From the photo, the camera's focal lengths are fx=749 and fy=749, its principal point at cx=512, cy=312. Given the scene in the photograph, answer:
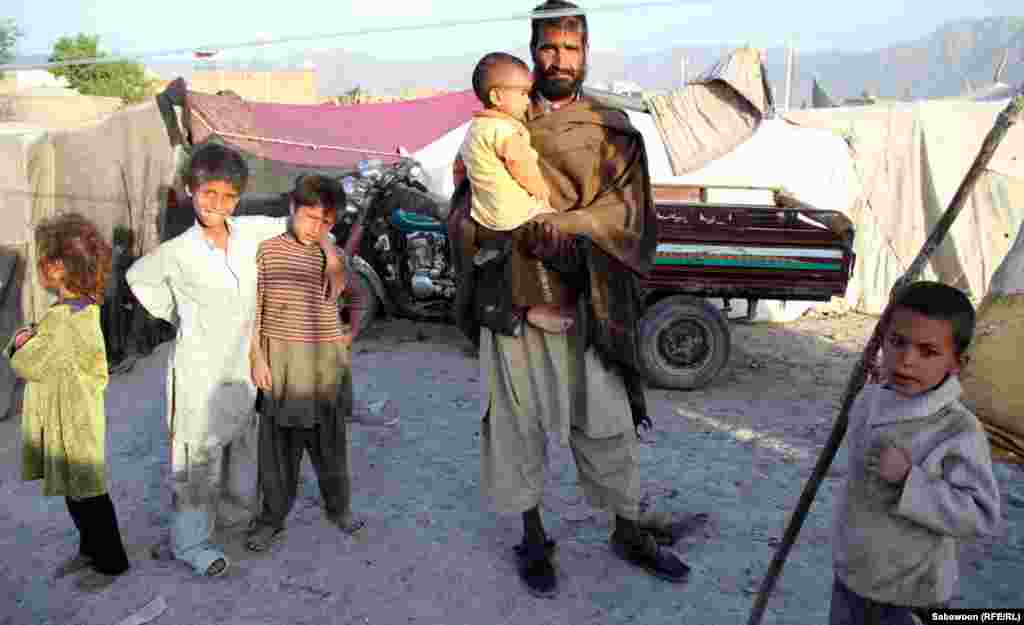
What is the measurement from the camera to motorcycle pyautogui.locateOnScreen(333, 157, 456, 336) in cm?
651

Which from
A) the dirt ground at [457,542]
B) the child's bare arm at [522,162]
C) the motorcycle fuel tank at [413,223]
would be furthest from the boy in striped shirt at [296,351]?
the motorcycle fuel tank at [413,223]

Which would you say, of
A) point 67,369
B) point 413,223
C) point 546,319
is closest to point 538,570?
point 546,319

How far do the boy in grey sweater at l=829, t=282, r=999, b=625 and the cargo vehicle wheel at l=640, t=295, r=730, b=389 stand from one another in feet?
11.9

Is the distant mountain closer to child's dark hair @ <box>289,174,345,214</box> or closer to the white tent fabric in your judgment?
the white tent fabric

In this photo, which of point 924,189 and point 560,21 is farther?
point 924,189

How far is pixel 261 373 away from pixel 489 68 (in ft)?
4.67

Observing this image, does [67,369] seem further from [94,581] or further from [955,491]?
[955,491]

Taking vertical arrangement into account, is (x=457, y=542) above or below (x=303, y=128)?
below

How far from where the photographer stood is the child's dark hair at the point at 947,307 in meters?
1.56

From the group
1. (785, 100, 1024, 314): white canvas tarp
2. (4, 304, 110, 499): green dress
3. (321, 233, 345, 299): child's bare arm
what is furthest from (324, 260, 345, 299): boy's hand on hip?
(785, 100, 1024, 314): white canvas tarp

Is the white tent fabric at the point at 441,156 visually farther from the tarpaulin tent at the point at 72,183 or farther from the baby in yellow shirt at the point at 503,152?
the baby in yellow shirt at the point at 503,152

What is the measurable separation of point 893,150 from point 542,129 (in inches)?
291

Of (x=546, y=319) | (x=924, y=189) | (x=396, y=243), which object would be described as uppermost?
(x=924, y=189)

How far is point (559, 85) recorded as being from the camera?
2607 millimetres
